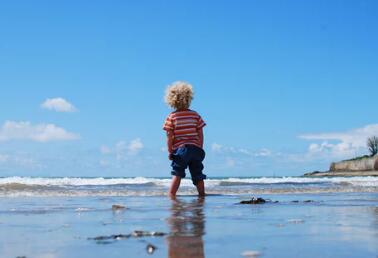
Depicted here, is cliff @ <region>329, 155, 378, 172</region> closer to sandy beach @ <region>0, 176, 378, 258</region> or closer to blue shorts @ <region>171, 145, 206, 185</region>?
blue shorts @ <region>171, 145, 206, 185</region>

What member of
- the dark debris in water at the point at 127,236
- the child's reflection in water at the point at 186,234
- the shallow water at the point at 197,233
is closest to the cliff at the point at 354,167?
the shallow water at the point at 197,233

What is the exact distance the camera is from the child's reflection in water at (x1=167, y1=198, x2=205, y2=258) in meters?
2.74

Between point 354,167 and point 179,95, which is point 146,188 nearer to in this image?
point 179,95

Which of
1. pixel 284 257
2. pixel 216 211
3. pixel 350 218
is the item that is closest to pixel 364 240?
pixel 284 257

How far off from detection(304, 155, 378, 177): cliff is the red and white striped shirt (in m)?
62.0

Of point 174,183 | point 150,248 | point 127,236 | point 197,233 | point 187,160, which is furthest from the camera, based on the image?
point 174,183

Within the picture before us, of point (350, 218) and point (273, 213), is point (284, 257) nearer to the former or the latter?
point (350, 218)

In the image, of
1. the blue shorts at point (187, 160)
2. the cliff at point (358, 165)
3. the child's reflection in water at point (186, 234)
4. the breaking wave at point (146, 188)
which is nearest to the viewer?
the child's reflection in water at point (186, 234)

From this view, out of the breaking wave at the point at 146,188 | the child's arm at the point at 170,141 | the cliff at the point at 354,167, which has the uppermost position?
the cliff at the point at 354,167

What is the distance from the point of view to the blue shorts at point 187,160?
799 centimetres

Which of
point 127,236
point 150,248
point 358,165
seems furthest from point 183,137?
point 358,165

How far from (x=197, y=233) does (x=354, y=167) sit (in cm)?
7559

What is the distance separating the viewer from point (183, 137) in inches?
318

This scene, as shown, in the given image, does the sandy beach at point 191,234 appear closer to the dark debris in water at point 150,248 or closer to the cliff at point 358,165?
the dark debris in water at point 150,248
